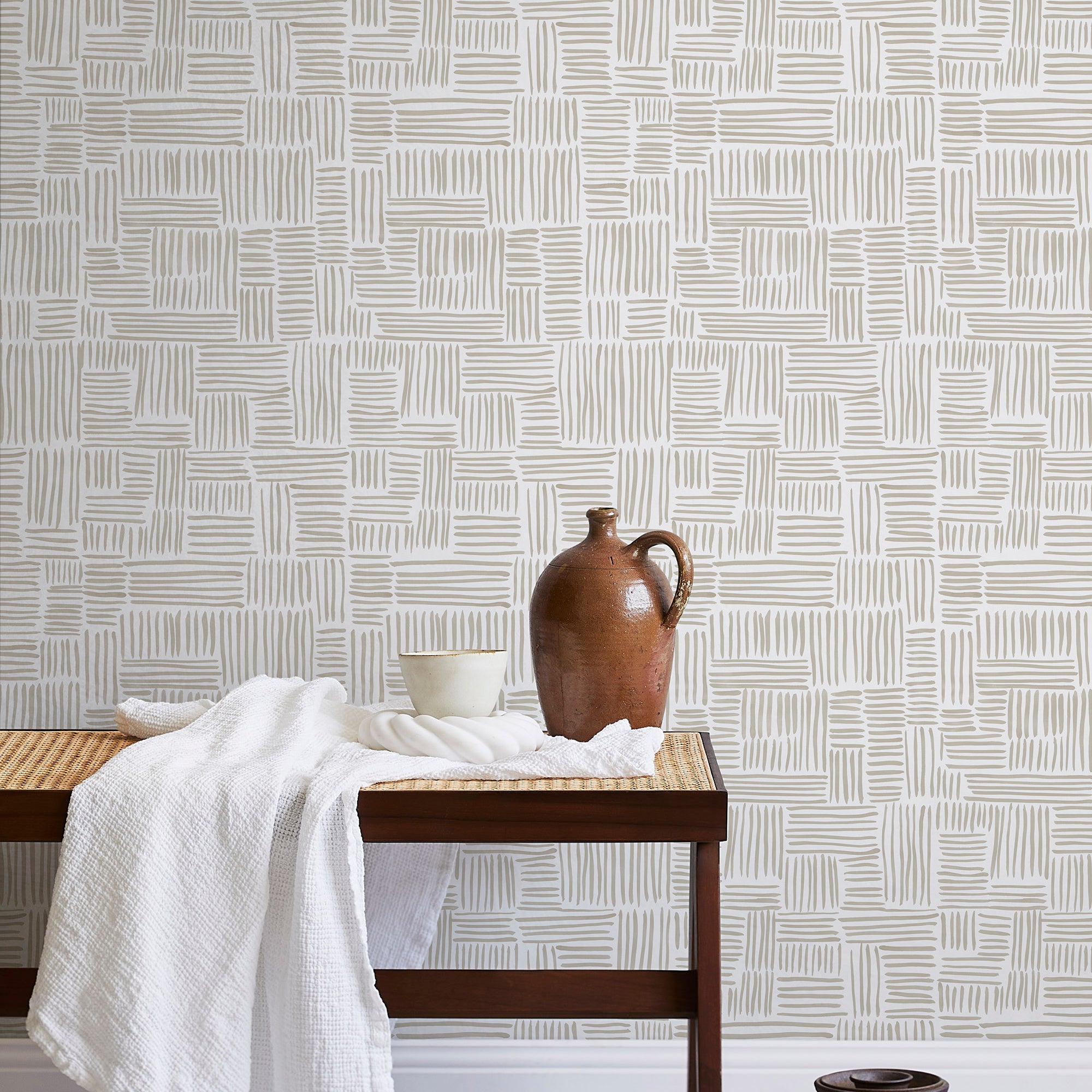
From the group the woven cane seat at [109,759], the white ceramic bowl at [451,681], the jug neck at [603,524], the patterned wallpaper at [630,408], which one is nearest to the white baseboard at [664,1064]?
the patterned wallpaper at [630,408]

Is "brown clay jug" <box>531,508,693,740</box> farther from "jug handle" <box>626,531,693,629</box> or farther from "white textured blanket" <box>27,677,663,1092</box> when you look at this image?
"white textured blanket" <box>27,677,663,1092</box>

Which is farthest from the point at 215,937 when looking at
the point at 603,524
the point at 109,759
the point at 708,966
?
the point at 603,524

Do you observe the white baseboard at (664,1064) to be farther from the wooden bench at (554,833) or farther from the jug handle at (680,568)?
the jug handle at (680,568)

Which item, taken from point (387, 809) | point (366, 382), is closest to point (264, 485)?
point (366, 382)

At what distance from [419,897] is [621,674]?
48cm

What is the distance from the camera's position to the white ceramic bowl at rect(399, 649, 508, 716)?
1383mm

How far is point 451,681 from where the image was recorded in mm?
1387

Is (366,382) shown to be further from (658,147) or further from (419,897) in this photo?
(419,897)

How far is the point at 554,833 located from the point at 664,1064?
2.77 feet

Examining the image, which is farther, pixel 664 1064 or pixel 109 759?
pixel 664 1064

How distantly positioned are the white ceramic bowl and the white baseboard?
2.37ft

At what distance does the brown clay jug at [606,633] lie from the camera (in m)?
1.38

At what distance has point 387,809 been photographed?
1164mm

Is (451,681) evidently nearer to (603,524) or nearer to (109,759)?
(603,524)
